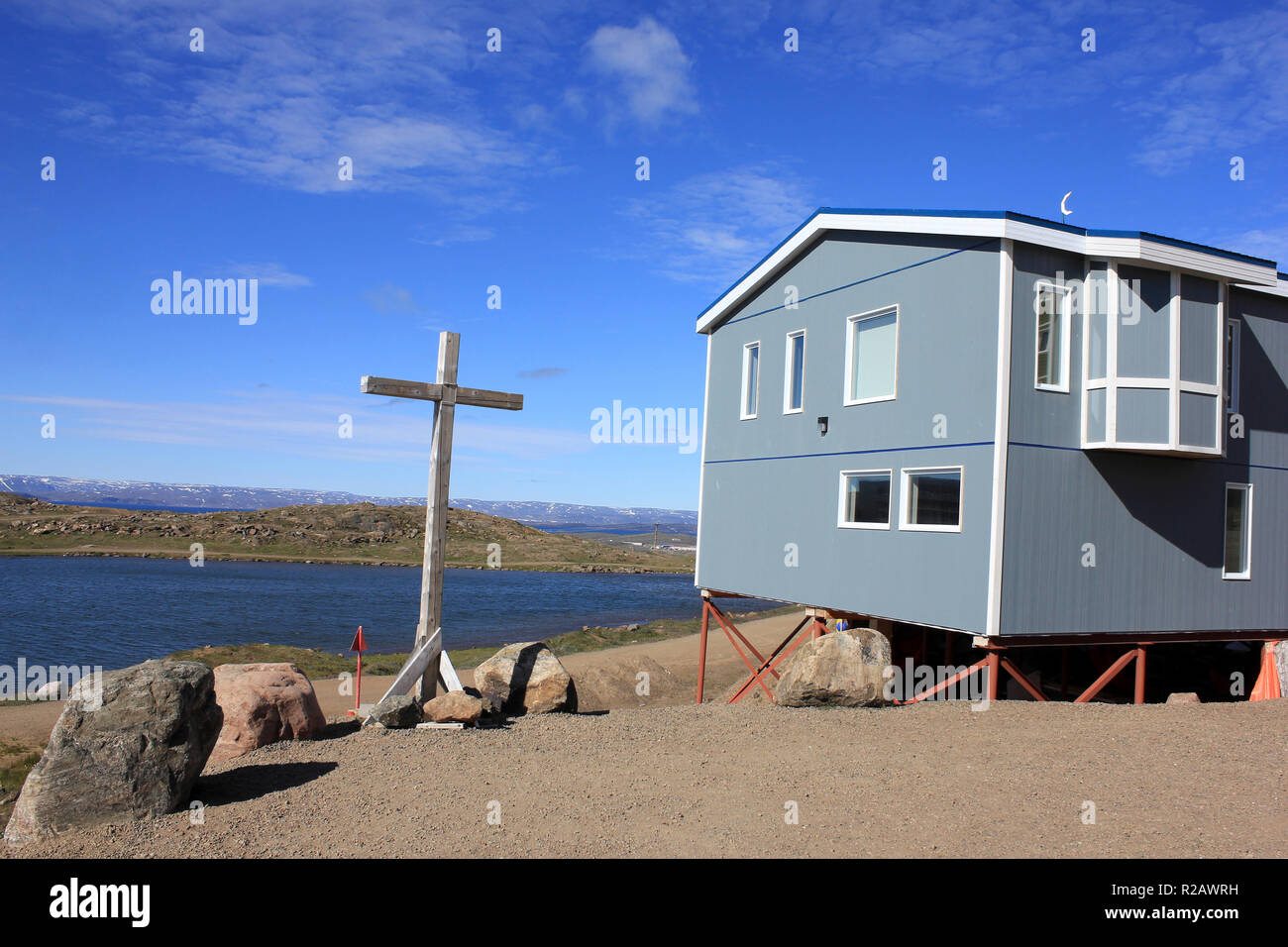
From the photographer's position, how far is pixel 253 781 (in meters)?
7.95

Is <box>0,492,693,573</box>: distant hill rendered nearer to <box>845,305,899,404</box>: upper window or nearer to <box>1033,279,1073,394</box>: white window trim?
<box>845,305,899,404</box>: upper window

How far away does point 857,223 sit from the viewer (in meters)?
14.1

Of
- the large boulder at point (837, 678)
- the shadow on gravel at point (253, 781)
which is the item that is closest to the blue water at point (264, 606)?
the shadow on gravel at point (253, 781)

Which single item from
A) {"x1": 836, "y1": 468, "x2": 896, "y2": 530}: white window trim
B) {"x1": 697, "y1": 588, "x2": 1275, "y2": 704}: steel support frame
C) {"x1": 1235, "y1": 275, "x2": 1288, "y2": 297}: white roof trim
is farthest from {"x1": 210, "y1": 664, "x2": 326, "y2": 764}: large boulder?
{"x1": 1235, "y1": 275, "x2": 1288, "y2": 297}: white roof trim

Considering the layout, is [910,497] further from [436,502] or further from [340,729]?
[340,729]

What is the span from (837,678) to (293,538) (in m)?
80.9

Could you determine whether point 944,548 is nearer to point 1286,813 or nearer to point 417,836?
point 1286,813

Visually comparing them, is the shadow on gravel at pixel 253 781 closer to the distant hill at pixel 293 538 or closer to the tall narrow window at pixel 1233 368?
the tall narrow window at pixel 1233 368

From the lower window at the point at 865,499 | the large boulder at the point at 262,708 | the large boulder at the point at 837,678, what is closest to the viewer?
the large boulder at the point at 262,708

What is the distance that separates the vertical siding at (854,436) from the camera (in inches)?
471

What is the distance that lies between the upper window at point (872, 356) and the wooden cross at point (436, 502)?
6.21 meters
